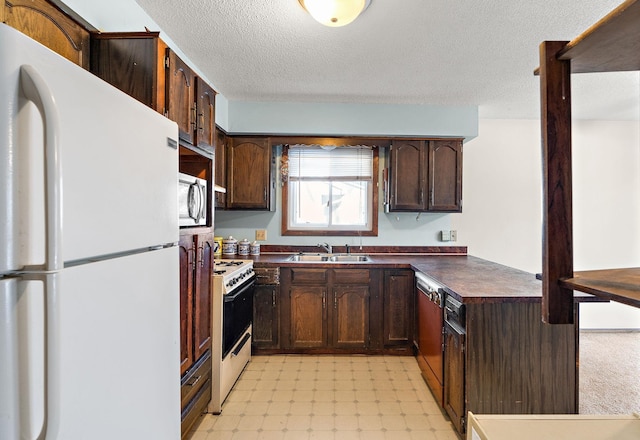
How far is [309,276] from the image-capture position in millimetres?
2875

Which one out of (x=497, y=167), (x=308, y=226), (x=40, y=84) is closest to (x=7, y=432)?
(x=40, y=84)

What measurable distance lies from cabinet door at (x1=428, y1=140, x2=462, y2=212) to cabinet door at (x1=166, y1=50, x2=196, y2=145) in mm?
2333

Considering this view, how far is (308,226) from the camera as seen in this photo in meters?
3.50

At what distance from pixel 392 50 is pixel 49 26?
1.90 m

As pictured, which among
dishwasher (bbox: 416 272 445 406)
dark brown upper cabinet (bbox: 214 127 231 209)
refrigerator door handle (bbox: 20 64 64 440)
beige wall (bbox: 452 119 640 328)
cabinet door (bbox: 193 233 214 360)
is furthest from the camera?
beige wall (bbox: 452 119 640 328)

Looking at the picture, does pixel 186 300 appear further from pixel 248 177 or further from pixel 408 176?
pixel 408 176

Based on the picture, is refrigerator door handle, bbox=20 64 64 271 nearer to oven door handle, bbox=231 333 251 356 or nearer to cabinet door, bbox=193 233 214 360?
cabinet door, bbox=193 233 214 360

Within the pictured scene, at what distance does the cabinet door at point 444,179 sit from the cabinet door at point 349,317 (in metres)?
1.16

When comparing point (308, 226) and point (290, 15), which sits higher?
point (290, 15)

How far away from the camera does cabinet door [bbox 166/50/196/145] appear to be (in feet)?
5.02

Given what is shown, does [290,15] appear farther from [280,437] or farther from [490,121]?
[490,121]

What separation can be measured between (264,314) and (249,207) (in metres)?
1.05

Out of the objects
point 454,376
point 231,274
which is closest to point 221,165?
point 231,274

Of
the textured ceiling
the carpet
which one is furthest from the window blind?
the carpet
